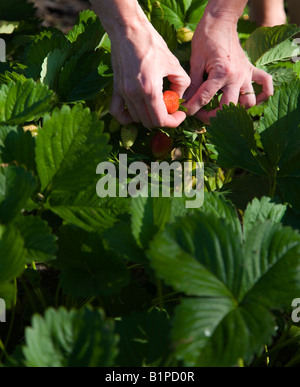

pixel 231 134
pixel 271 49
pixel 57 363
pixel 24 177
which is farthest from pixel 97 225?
pixel 271 49

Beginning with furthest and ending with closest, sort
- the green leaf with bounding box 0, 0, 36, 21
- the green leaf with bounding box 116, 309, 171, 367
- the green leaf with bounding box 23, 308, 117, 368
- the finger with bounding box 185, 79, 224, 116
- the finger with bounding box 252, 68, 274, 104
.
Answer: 1. the green leaf with bounding box 0, 0, 36, 21
2. the finger with bounding box 252, 68, 274, 104
3. the finger with bounding box 185, 79, 224, 116
4. the green leaf with bounding box 116, 309, 171, 367
5. the green leaf with bounding box 23, 308, 117, 368

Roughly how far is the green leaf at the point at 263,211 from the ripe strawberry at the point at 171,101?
1.16 ft

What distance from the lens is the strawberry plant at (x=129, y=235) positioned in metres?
0.60

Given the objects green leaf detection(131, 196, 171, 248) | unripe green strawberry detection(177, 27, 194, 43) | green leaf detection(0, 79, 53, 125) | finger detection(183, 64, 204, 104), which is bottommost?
green leaf detection(131, 196, 171, 248)

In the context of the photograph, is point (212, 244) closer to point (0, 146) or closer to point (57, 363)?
point (57, 363)

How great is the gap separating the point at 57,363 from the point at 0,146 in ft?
1.25

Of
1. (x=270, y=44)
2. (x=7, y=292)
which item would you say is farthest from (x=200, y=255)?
(x=270, y=44)

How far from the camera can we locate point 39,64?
1.14 meters

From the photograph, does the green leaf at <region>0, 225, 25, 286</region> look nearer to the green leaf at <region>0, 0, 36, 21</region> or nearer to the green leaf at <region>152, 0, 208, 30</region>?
the green leaf at <region>152, 0, 208, 30</region>

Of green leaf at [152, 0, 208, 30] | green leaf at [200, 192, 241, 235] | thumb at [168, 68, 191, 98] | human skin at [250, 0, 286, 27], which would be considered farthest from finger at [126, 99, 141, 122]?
human skin at [250, 0, 286, 27]

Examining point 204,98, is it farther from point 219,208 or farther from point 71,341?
point 71,341

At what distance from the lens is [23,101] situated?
3.00 feet

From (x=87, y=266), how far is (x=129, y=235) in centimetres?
10

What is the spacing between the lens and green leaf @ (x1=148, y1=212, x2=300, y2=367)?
1.96 ft
